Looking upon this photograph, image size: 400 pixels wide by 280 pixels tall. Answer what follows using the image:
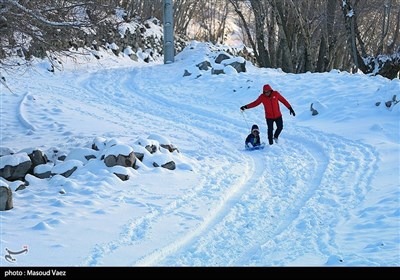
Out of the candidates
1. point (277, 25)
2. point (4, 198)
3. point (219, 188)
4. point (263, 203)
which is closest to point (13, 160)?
point (4, 198)

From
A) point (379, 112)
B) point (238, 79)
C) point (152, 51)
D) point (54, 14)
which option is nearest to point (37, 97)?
point (238, 79)

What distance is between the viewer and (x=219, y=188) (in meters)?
8.41

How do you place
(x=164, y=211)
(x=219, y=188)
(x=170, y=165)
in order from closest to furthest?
(x=164, y=211) < (x=219, y=188) < (x=170, y=165)

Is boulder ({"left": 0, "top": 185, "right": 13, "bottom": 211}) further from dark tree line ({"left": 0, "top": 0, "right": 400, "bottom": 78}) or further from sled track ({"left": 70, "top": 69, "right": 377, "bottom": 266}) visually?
dark tree line ({"left": 0, "top": 0, "right": 400, "bottom": 78})

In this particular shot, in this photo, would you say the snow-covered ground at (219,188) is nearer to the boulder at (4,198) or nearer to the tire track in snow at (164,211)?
the tire track in snow at (164,211)

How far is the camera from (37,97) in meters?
17.5

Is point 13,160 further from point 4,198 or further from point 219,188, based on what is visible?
point 219,188

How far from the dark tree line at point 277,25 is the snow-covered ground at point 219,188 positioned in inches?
91.1

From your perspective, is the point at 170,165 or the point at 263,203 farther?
the point at 170,165

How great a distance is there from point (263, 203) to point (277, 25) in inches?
872

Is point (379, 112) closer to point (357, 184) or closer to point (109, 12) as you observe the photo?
point (357, 184)

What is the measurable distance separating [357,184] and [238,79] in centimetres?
1172

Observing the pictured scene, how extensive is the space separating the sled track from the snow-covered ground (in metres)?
0.02

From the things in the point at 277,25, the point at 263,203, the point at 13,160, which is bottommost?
the point at 13,160
